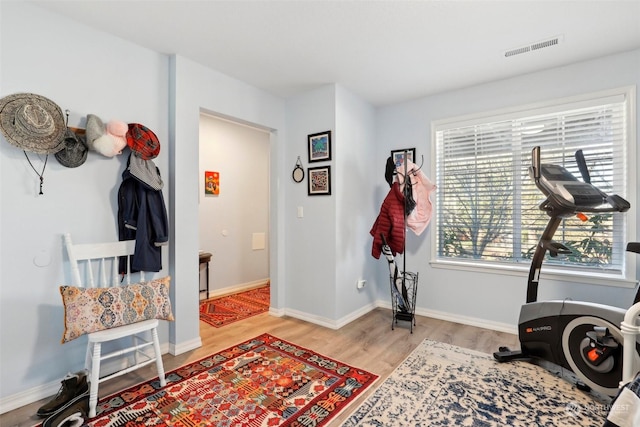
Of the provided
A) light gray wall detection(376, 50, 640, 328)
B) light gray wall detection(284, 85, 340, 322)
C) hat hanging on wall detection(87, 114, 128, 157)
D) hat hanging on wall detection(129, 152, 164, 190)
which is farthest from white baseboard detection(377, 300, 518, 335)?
hat hanging on wall detection(87, 114, 128, 157)

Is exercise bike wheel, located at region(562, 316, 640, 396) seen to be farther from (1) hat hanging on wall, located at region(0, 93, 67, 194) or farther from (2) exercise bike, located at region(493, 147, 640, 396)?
(1) hat hanging on wall, located at region(0, 93, 67, 194)

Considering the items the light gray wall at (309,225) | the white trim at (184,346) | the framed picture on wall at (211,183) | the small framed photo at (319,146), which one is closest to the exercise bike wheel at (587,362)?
the light gray wall at (309,225)

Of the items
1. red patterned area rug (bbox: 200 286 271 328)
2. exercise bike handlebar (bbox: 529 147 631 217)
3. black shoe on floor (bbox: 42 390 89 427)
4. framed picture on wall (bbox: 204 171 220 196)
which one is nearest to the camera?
black shoe on floor (bbox: 42 390 89 427)

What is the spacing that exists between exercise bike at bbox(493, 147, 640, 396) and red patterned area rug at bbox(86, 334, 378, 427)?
1247 millimetres

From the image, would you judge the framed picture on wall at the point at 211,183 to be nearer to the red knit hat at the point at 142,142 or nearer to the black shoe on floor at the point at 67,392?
the red knit hat at the point at 142,142

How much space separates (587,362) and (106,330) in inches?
118

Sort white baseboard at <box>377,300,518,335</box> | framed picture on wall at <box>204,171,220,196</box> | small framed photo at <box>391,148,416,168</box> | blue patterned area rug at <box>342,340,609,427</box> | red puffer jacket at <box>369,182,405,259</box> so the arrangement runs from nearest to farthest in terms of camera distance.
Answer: blue patterned area rug at <box>342,340,609,427</box>, white baseboard at <box>377,300,518,335</box>, red puffer jacket at <box>369,182,405,259</box>, small framed photo at <box>391,148,416,168</box>, framed picture on wall at <box>204,171,220,196</box>

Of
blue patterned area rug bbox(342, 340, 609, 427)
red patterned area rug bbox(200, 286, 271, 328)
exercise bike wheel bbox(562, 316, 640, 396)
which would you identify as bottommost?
blue patterned area rug bbox(342, 340, 609, 427)

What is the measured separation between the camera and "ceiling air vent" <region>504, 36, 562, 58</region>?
240cm

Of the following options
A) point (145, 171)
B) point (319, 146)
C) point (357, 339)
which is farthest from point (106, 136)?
point (357, 339)

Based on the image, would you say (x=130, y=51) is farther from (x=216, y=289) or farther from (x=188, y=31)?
(x=216, y=289)

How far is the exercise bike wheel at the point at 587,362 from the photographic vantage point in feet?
6.09

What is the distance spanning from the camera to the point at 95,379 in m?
1.79

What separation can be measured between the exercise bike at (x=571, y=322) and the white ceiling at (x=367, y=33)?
0.92 m
